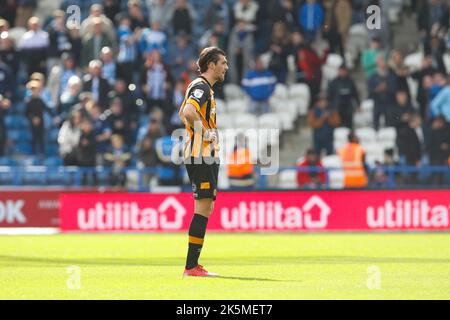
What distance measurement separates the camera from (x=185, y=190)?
25312 mm

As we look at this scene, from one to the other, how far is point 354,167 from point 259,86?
3534 millimetres

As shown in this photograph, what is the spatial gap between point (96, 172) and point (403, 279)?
44.1 feet

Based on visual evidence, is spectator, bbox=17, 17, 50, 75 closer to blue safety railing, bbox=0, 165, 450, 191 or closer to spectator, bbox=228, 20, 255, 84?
blue safety railing, bbox=0, 165, 450, 191

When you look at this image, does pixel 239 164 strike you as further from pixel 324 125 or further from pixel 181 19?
pixel 181 19

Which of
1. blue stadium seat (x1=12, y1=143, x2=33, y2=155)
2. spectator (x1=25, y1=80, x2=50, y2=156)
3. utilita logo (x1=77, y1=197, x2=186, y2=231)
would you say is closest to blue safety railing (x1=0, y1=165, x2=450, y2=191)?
utilita logo (x1=77, y1=197, x2=186, y2=231)

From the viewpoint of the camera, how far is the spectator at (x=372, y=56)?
28016mm

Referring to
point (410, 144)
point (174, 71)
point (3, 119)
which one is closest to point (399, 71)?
point (410, 144)

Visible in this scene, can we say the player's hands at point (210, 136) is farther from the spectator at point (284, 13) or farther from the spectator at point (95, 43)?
the spectator at point (284, 13)

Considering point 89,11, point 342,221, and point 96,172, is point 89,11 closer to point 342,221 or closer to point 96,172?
point 96,172

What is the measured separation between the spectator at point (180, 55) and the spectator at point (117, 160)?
→ 3.05 m

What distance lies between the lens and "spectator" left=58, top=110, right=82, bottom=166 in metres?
26.0

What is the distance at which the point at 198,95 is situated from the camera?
13250 millimetres

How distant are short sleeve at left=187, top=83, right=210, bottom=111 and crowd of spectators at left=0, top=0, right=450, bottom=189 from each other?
12.5 meters
